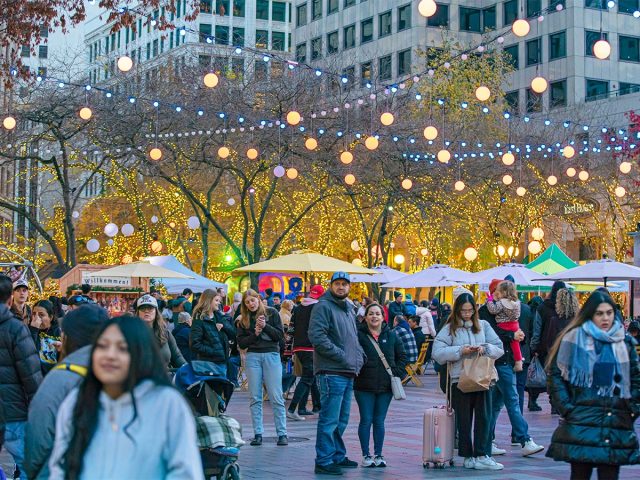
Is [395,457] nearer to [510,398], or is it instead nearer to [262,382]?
[510,398]

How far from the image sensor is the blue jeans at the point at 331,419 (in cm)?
1122

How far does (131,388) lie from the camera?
461 centimetres

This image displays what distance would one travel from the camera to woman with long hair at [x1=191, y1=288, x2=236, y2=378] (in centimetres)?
1345

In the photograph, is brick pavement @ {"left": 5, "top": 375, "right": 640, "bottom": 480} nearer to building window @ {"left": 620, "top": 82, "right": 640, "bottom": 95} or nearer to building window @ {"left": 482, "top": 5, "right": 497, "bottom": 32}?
building window @ {"left": 620, "top": 82, "right": 640, "bottom": 95}

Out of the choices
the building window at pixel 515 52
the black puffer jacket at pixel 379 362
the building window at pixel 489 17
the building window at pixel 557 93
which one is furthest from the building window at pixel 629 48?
the black puffer jacket at pixel 379 362

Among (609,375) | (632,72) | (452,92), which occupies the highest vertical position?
(632,72)

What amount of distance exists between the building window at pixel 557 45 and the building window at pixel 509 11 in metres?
3.55

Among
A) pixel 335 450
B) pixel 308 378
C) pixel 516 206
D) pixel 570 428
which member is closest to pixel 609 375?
pixel 570 428

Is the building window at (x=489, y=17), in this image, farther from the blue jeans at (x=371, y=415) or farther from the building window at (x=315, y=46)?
the blue jeans at (x=371, y=415)

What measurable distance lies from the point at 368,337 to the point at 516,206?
31254 millimetres

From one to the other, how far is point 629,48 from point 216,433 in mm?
66451

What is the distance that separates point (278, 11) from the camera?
334 ft

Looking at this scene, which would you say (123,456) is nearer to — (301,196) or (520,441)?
(520,441)

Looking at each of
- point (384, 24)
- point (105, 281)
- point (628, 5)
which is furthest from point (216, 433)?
point (384, 24)
